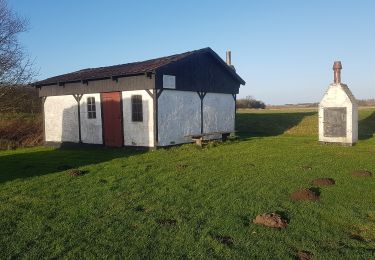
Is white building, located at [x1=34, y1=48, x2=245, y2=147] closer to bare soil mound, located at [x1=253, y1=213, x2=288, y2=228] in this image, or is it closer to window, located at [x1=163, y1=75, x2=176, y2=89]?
window, located at [x1=163, y1=75, x2=176, y2=89]

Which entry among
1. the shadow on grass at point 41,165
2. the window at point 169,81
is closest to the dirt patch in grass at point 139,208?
the shadow on grass at point 41,165

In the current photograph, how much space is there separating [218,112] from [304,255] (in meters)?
16.7

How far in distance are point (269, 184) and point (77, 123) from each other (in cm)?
1383

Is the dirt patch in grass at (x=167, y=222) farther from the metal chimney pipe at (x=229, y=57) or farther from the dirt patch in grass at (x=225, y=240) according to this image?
the metal chimney pipe at (x=229, y=57)

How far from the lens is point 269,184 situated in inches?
355

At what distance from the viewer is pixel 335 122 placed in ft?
59.5

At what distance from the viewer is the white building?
669 inches

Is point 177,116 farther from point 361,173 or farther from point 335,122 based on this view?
point 361,173

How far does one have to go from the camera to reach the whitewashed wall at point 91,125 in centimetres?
1900

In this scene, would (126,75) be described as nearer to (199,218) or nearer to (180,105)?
(180,105)

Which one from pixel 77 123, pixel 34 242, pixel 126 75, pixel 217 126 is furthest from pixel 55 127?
pixel 34 242

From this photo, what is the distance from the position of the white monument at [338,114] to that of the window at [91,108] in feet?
38.8

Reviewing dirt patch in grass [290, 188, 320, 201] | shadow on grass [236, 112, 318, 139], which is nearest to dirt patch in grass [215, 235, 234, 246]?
dirt patch in grass [290, 188, 320, 201]

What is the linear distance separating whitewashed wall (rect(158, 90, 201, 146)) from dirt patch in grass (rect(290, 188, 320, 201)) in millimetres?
9775
